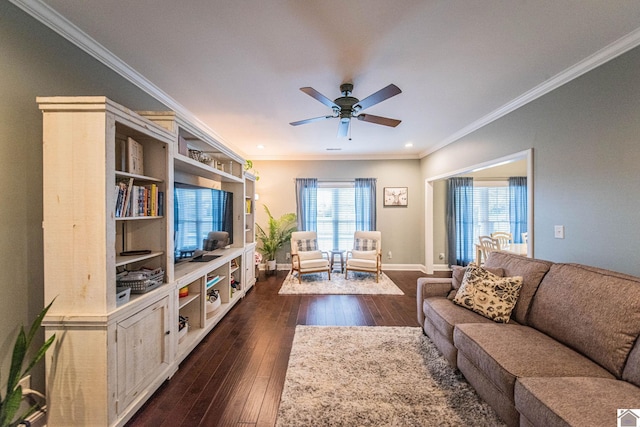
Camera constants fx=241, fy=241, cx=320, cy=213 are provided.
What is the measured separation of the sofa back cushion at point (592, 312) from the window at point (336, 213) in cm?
396

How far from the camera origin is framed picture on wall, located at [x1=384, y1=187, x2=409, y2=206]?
5473 millimetres

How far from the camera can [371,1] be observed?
1.43 metres

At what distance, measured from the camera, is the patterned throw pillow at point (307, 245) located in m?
4.97

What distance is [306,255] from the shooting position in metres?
4.81

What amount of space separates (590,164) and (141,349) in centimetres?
378

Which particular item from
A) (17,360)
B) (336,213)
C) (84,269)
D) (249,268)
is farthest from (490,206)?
(17,360)

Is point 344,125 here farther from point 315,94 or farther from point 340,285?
point 340,285

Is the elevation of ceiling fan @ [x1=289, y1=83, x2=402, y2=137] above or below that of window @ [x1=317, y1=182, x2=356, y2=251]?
above

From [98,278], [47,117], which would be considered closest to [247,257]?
[98,278]

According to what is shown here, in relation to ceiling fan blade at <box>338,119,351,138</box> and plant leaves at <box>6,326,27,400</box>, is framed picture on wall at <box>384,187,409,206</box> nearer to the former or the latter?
ceiling fan blade at <box>338,119,351,138</box>

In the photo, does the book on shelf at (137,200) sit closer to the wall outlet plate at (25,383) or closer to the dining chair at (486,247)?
the wall outlet plate at (25,383)

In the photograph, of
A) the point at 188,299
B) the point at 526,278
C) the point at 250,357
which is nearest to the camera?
the point at 526,278

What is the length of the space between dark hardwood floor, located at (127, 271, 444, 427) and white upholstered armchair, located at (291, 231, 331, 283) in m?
0.70

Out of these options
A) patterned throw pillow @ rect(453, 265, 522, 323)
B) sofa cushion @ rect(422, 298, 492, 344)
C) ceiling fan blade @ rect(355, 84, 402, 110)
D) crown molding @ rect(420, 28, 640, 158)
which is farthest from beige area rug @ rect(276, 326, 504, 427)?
crown molding @ rect(420, 28, 640, 158)
